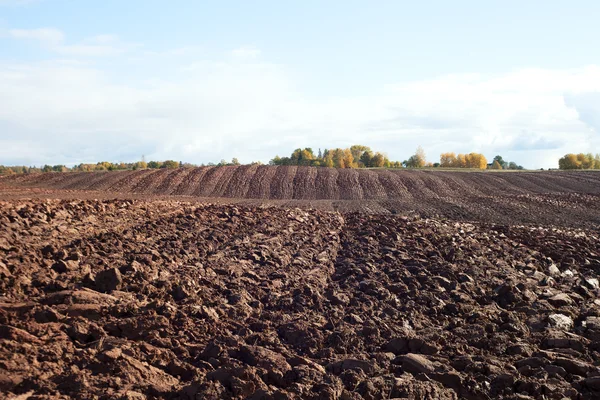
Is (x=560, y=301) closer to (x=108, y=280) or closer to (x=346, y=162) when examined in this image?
(x=108, y=280)

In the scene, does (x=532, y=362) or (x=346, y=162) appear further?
(x=346, y=162)

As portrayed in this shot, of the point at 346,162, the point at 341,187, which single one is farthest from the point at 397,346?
the point at 346,162

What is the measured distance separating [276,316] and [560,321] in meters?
4.83

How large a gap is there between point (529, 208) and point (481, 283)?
720 inches

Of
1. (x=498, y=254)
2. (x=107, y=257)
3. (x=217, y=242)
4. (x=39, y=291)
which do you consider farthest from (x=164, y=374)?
(x=498, y=254)

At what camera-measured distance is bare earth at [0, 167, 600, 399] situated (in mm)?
6059

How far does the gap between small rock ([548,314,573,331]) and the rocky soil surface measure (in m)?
0.03

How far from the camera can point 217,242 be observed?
13.5 metres

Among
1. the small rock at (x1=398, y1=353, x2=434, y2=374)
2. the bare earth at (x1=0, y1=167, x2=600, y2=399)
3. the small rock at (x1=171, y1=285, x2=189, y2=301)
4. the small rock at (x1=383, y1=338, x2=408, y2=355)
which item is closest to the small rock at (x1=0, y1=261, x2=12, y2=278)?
the bare earth at (x1=0, y1=167, x2=600, y2=399)

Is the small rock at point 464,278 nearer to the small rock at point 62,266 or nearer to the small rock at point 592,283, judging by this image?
the small rock at point 592,283

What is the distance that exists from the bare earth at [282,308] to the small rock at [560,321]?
0.15ft

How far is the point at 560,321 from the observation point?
915 centimetres

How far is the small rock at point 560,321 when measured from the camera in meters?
8.98

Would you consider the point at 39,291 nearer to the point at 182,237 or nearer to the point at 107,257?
the point at 107,257
